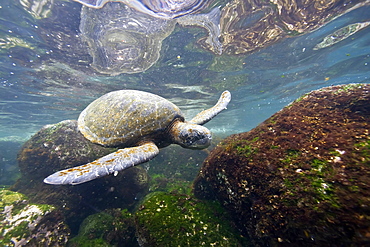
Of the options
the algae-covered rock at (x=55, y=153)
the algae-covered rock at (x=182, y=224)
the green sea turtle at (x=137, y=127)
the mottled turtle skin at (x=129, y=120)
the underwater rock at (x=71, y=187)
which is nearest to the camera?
the algae-covered rock at (x=182, y=224)

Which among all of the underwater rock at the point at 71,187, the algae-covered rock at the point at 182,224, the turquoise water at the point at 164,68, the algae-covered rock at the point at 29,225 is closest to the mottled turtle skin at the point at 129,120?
the algae-covered rock at the point at 182,224

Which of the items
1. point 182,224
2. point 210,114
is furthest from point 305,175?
point 210,114

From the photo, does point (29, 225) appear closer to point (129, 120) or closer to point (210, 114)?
point (129, 120)

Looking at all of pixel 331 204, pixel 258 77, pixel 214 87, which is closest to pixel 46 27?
pixel 331 204

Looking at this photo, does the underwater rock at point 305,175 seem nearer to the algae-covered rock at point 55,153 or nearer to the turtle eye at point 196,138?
the turtle eye at point 196,138

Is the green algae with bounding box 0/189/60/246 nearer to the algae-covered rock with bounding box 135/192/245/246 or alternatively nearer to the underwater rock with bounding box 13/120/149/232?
the underwater rock with bounding box 13/120/149/232

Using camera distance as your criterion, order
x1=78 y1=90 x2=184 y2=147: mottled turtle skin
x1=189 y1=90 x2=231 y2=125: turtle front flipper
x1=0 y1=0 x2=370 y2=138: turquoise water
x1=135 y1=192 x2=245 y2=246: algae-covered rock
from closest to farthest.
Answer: x1=135 y1=192 x2=245 y2=246: algae-covered rock
x1=78 y1=90 x2=184 y2=147: mottled turtle skin
x1=189 y1=90 x2=231 y2=125: turtle front flipper
x1=0 y1=0 x2=370 y2=138: turquoise water

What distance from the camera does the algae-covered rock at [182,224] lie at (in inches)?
109

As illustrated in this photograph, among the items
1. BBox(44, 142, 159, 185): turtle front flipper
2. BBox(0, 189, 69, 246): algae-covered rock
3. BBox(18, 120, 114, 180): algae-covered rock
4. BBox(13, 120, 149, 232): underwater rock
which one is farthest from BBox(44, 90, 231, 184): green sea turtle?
BBox(0, 189, 69, 246): algae-covered rock

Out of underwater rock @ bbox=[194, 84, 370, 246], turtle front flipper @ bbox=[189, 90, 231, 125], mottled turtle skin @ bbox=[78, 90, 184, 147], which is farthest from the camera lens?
turtle front flipper @ bbox=[189, 90, 231, 125]

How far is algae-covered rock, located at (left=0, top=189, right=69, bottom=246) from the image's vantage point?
12.7ft

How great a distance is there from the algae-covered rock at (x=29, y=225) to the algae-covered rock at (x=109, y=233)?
49 centimetres

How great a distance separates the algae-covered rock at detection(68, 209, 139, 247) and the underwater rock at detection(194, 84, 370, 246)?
2.39 m

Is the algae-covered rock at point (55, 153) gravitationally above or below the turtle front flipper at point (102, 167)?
below
